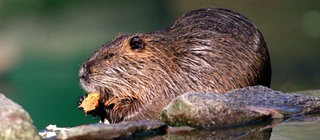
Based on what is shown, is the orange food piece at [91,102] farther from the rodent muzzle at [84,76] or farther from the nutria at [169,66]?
the rodent muzzle at [84,76]

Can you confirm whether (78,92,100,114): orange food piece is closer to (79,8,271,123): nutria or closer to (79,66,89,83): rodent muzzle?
(79,8,271,123): nutria

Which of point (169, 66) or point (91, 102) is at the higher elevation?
point (169, 66)

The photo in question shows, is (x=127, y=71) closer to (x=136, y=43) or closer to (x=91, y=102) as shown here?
(x=136, y=43)

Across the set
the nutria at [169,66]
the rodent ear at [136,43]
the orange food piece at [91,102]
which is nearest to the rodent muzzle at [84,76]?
the nutria at [169,66]

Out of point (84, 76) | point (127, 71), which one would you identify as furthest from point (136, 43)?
point (84, 76)

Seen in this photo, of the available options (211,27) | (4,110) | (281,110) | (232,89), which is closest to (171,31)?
(211,27)

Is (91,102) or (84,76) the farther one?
(91,102)
